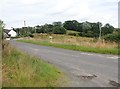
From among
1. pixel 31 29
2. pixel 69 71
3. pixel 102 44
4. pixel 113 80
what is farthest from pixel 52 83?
pixel 31 29

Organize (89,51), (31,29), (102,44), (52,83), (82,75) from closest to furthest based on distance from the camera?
(52,83) → (82,75) → (89,51) → (102,44) → (31,29)

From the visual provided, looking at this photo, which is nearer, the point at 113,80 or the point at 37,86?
the point at 37,86

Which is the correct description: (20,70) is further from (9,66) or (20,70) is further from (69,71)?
(69,71)

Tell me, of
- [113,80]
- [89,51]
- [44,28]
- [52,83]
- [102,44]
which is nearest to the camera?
[52,83]

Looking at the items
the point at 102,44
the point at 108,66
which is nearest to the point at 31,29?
the point at 102,44

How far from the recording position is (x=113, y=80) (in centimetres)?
1210

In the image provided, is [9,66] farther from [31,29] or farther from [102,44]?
[31,29]

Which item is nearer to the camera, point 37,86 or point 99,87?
point 37,86

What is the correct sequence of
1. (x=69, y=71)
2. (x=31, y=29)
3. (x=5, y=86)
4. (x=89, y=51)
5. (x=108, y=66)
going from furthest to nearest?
(x=31, y=29)
(x=89, y=51)
(x=108, y=66)
(x=69, y=71)
(x=5, y=86)

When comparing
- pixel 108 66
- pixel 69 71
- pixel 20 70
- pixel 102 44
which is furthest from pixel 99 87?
pixel 102 44

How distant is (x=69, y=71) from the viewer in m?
14.6

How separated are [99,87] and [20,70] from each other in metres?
2.68

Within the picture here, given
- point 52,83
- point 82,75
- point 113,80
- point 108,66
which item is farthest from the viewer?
point 108,66

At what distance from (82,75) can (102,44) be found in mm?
14395
